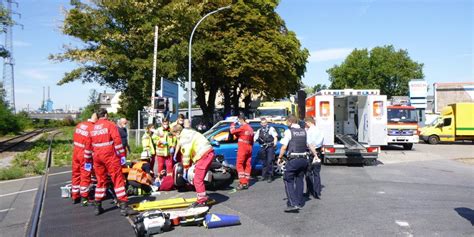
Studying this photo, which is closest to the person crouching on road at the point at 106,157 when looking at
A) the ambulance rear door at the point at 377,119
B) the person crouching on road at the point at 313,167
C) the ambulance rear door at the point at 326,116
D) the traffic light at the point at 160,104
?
the person crouching on road at the point at 313,167

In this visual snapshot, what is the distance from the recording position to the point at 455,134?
93.5 ft

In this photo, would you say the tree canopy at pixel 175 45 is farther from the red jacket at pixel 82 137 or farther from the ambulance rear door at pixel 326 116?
the red jacket at pixel 82 137

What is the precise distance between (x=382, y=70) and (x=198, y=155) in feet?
207

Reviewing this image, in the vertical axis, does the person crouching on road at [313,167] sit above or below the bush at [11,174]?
above

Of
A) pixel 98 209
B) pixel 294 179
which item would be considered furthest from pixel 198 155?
pixel 98 209

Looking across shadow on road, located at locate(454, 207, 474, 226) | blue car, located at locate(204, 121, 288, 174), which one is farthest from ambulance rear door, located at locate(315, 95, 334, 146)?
shadow on road, located at locate(454, 207, 474, 226)

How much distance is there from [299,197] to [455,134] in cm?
2416

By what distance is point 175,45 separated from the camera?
2500cm

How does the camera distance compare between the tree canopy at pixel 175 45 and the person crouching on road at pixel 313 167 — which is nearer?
the person crouching on road at pixel 313 167

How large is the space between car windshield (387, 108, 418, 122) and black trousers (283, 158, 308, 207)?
16.0m

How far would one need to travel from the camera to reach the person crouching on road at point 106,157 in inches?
312

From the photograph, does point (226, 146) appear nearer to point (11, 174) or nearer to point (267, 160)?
point (267, 160)

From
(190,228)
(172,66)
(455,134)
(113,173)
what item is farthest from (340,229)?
(455,134)

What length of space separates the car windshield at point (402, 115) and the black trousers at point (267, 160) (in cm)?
1311
